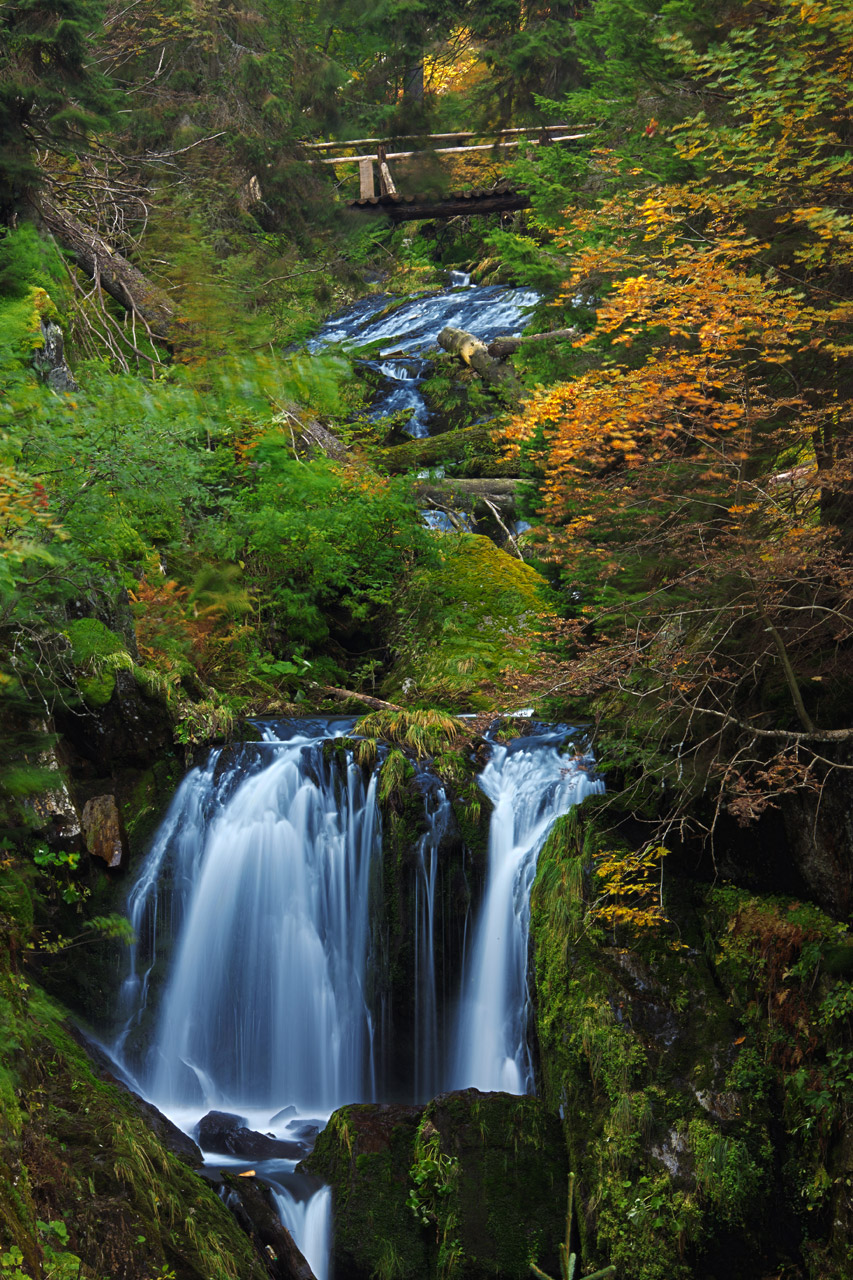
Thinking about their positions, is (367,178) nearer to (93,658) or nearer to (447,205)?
(447,205)

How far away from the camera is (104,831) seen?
7891 mm

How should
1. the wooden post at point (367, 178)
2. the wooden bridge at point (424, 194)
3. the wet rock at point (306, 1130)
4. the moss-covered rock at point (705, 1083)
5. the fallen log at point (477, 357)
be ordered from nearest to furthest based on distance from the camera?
the moss-covered rock at point (705, 1083)
the wet rock at point (306, 1130)
the fallen log at point (477, 357)
the wooden bridge at point (424, 194)
the wooden post at point (367, 178)

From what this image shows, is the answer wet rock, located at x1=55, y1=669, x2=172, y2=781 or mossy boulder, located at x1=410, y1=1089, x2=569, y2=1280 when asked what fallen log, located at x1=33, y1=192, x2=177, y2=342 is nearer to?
wet rock, located at x1=55, y1=669, x2=172, y2=781

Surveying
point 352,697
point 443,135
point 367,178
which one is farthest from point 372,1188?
point 443,135

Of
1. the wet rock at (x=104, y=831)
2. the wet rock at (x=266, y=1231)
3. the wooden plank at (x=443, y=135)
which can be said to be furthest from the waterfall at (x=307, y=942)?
the wooden plank at (x=443, y=135)

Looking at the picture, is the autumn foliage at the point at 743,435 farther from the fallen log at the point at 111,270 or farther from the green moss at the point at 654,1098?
the fallen log at the point at 111,270

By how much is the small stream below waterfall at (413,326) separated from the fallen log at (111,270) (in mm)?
6021

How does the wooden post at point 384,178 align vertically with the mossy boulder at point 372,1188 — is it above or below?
above

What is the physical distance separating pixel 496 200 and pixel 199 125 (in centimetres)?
726

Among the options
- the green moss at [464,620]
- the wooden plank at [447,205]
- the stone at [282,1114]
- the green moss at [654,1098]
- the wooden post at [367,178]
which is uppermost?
the wooden post at [367,178]

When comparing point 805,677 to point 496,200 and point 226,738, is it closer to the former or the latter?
point 226,738

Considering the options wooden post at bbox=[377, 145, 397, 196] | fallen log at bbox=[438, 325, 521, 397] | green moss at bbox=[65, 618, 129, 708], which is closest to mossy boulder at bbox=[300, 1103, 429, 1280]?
green moss at bbox=[65, 618, 129, 708]

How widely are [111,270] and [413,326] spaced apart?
39.7 feet

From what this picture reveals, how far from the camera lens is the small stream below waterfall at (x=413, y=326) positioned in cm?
1845
